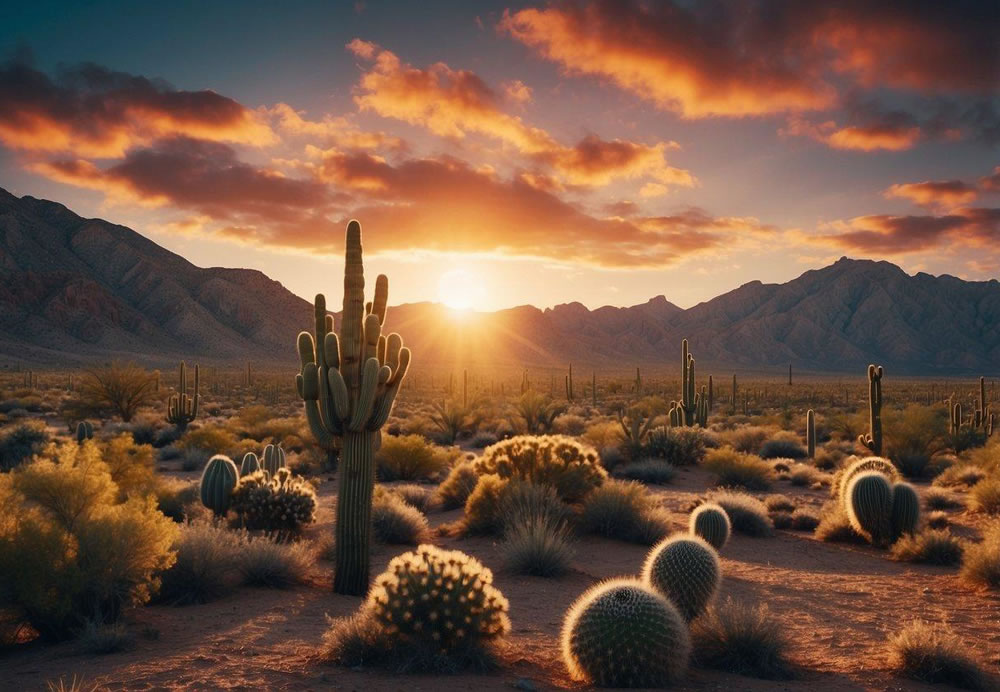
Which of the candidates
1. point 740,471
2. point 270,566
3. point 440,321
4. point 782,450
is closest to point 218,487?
point 270,566

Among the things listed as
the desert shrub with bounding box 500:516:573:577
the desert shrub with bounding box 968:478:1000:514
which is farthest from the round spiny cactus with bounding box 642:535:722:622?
the desert shrub with bounding box 968:478:1000:514

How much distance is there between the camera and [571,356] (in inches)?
6585

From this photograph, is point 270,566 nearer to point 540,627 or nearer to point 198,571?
point 198,571

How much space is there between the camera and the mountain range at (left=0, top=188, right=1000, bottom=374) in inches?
4210

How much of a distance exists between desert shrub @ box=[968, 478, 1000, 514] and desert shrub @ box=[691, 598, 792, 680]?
10897 mm

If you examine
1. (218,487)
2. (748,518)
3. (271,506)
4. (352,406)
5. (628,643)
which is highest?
(352,406)

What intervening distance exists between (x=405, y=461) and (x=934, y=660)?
15.1m

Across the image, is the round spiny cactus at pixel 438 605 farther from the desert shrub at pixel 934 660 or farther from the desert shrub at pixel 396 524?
the desert shrub at pixel 396 524

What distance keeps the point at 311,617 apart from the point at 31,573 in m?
2.78

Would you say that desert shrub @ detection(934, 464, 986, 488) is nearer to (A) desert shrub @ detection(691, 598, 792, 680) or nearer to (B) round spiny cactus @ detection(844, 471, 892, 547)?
(B) round spiny cactus @ detection(844, 471, 892, 547)

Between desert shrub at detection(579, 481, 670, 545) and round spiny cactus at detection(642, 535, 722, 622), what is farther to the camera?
desert shrub at detection(579, 481, 670, 545)

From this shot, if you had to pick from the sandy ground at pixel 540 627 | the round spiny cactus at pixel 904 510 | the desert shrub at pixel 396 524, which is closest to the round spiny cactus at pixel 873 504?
the round spiny cactus at pixel 904 510

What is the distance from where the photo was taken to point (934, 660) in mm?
7020

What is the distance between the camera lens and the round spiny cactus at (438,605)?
6938 mm
